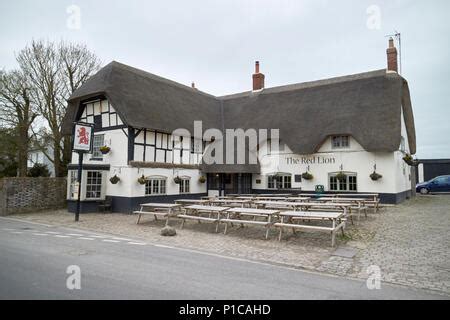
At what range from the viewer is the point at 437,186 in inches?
961

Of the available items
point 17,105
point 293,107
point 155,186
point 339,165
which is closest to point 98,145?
point 155,186

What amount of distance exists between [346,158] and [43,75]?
69.0ft

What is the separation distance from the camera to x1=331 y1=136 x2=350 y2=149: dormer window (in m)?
17.7

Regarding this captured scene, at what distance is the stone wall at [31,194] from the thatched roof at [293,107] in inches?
149

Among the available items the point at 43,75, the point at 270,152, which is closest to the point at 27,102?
A: the point at 43,75

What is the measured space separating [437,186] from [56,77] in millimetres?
31882

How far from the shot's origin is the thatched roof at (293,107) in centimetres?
1603

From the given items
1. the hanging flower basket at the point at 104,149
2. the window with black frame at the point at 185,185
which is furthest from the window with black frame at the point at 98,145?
the window with black frame at the point at 185,185

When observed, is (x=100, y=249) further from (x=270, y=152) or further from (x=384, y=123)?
(x=384, y=123)

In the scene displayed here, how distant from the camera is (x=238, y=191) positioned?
19766 mm

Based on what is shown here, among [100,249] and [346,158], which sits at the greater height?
[346,158]

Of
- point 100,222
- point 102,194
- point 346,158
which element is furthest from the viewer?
point 346,158

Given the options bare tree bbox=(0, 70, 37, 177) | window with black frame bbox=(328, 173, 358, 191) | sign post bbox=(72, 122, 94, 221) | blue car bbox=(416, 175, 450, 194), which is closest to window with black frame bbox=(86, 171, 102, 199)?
sign post bbox=(72, 122, 94, 221)
